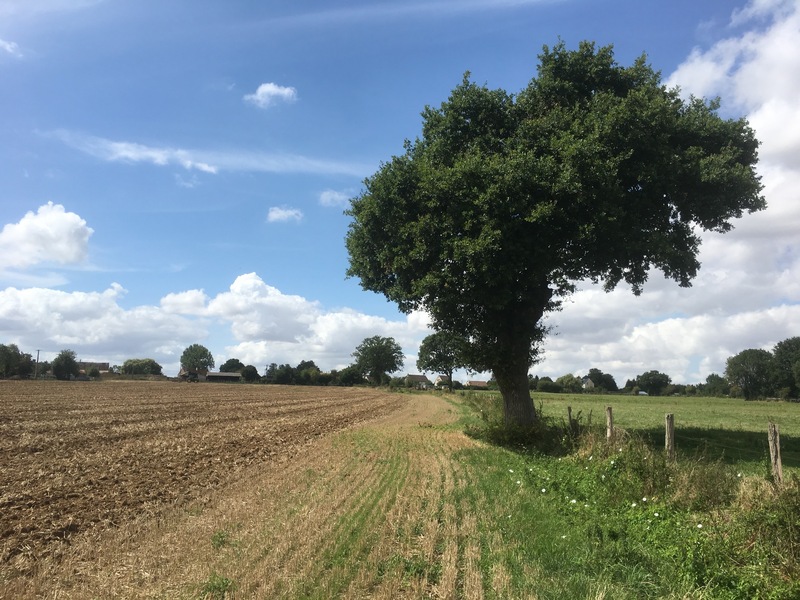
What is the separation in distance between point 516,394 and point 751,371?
13382cm

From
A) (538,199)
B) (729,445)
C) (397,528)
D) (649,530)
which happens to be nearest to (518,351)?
(538,199)

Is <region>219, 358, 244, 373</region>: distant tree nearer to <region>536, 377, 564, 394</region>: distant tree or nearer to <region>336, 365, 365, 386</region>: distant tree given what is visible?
<region>336, 365, 365, 386</region>: distant tree

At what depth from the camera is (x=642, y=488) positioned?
35.1 ft

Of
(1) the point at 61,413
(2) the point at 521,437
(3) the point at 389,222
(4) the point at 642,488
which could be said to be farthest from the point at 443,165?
(1) the point at 61,413

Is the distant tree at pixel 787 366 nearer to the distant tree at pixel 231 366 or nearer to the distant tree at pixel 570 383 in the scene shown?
the distant tree at pixel 570 383

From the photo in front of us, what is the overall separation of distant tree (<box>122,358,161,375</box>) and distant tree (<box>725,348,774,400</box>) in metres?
162

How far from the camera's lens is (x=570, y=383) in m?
137

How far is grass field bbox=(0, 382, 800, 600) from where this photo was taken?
6781 mm

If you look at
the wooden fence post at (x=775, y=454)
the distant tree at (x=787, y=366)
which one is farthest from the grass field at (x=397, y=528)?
the distant tree at (x=787, y=366)

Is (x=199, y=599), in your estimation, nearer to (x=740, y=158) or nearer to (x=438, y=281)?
(x=438, y=281)

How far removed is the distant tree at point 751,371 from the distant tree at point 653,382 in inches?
903

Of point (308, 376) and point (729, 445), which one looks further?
point (308, 376)

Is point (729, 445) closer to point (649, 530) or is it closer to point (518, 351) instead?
point (518, 351)

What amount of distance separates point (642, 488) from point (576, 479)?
90.4 inches
